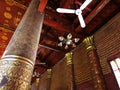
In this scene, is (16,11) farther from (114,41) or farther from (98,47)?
(114,41)

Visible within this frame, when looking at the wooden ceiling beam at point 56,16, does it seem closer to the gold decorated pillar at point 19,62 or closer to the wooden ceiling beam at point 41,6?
the wooden ceiling beam at point 41,6

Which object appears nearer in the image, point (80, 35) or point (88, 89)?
point (88, 89)

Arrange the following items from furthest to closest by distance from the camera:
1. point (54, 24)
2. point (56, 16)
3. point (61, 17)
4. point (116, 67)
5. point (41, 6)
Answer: point (61, 17) → point (56, 16) → point (54, 24) → point (116, 67) → point (41, 6)

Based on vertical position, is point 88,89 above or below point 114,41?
below

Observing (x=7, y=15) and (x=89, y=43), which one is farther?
(x=7, y=15)

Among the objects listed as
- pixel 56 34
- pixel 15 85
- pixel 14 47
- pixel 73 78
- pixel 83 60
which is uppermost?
pixel 56 34

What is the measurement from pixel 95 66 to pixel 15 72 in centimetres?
375

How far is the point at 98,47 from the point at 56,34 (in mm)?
2747

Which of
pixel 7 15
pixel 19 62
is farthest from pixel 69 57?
pixel 19 62

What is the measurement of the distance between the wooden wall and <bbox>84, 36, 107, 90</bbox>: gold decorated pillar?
0.14 metres

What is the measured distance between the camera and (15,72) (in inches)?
52.6

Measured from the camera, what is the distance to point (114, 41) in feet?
14.2

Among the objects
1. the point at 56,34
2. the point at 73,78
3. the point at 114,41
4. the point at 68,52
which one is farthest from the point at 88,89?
the point at 56,34

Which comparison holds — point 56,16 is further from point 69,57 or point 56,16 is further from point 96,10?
point 69,57
